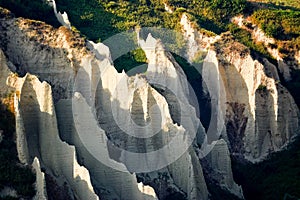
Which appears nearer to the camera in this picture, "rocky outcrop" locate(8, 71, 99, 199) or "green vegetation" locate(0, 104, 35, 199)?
"green vegetation" locate(0, 104, 35, 199)

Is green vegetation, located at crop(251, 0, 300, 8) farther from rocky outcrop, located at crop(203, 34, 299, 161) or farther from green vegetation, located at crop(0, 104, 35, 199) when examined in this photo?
green vegetation, located at crop(0, 104, 35, 199)

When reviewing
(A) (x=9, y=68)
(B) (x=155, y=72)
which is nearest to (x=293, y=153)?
(B) (x=155, y=72)

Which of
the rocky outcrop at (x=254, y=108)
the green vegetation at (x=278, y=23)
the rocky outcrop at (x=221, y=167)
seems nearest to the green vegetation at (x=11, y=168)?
the rocky outcrop at (x=221, y=167)

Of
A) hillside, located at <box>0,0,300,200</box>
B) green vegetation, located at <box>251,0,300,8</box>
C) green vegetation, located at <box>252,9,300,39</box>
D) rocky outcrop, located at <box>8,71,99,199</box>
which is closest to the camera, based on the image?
rocky outcrop, located at <box>8,71,99,199</box>

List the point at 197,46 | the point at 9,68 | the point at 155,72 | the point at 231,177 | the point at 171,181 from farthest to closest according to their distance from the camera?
the point at 197,46 → the point at 155,72 → the point at 231,177 → the point at 171,181 → the point at 9,68

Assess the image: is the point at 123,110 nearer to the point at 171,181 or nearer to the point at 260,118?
the point at 171,181

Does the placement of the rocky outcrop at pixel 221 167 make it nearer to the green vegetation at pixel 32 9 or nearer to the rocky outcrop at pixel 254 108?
the rocky outcrop at pixel 254 108

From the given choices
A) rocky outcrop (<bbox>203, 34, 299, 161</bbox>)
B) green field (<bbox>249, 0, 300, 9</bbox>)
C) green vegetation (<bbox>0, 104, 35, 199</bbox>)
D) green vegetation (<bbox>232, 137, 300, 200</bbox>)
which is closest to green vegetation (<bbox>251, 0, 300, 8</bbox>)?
green field (<bbox>249, 0, 300, 9</bbox>)
